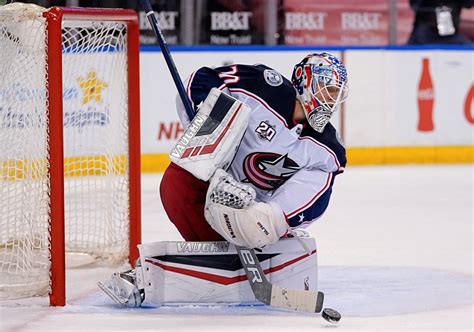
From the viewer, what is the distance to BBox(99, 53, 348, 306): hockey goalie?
10.4ft

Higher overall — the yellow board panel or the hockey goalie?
the hockey goalie

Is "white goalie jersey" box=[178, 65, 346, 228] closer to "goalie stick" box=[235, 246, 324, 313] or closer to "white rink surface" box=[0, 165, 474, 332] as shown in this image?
"goalie stick" box=[235, 246, 324, 313]

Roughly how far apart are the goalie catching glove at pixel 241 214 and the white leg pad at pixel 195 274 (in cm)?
15

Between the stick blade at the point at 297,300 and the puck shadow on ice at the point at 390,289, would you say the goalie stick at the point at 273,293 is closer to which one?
the stick blade at the point at 297,300

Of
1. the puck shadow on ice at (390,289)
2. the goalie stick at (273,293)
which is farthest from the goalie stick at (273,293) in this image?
the puck shadow on ice at (390,289)

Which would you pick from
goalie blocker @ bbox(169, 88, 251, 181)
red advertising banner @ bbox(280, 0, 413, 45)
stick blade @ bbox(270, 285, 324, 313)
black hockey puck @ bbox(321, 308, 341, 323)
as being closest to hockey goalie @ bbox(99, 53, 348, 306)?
goalie blocker @ bbox(169, 88, 251, 181)

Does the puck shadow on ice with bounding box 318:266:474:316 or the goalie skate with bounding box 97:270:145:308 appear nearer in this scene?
the goalie skate with bounding box 97:270:145:308

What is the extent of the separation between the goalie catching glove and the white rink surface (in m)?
0.22

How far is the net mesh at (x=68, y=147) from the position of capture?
135 inches

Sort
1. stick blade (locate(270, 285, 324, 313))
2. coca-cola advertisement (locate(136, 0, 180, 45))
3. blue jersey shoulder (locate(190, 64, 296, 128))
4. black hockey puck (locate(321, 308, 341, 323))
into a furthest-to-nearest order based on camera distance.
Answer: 1. coca-cola advertisement (locate(136, 0, 180, 45))
2. blue jersey shoulder (locate(190, 64, 296, 128))
3. stick blade (locate(270, 285, 324, 313))
4. black hockey puck (locate(321, 308, 341, 323))

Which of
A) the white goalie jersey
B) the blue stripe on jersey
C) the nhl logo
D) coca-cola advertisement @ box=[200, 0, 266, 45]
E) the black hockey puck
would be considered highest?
coca-cola advertisement @ box=[200, 0, 266, 45]

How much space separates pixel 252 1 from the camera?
720 cm

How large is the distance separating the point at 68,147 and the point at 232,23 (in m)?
2.64

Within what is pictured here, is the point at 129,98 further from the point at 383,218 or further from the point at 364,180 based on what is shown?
the point at 364,180
